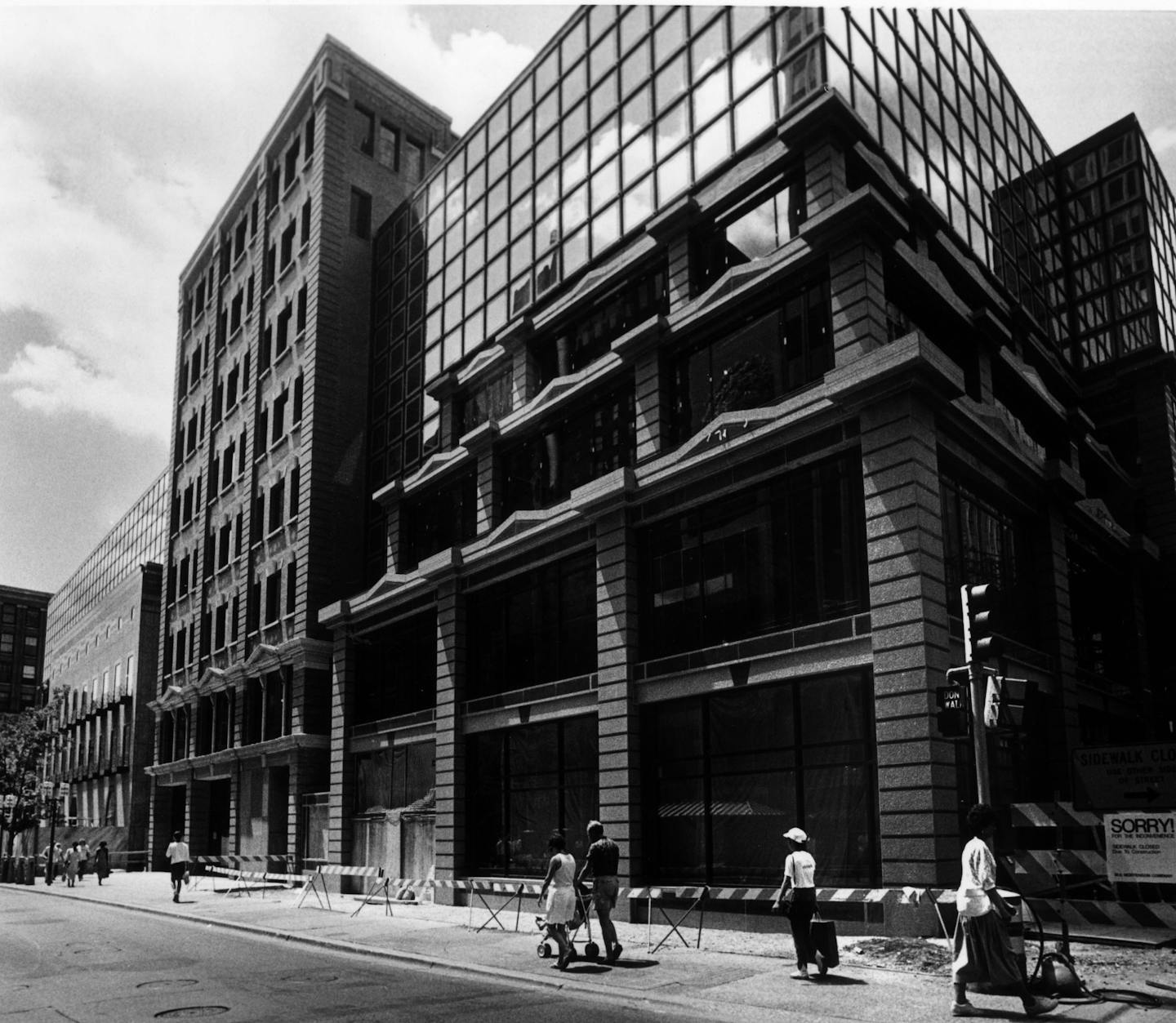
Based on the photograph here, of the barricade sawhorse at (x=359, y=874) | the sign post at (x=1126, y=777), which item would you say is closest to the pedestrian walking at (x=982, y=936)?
the sign post at (x=1126, y=777)

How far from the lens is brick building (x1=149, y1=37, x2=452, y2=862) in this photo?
131 feet

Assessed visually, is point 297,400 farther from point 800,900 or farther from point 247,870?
point 800,900

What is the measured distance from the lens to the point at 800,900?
13.9 m

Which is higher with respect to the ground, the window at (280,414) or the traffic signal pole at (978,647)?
the window at (280,414)

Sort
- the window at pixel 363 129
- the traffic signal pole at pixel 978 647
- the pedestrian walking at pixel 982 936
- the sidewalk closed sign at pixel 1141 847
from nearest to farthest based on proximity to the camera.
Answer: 1. the pedestrian walking at pixel 982 936
2. the sidewalk closed sign at pixel 1141 847
3. the traffic signal pole at pixel 978 647
4. the window at pixel 363 129

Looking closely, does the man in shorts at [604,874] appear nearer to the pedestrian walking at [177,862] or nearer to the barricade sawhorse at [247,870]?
the pedestrian walking at [177,862]

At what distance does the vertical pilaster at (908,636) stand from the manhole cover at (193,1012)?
33.5 ft

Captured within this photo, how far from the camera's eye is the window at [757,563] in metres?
19.7

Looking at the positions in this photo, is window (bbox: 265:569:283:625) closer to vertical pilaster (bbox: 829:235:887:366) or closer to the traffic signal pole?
vertical pilaster (bbox: 829:235:887:366)

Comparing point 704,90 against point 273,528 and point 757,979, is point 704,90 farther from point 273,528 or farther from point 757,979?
point 273,528

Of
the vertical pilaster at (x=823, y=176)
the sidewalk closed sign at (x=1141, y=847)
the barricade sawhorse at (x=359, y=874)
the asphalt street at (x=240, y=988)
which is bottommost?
the barricade sawhorse at (x=359, y=874)

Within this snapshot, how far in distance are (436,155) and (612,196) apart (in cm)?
2202

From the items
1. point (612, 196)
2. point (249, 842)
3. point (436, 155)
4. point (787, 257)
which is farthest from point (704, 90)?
point (249, 842)

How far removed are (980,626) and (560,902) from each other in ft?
22.8
